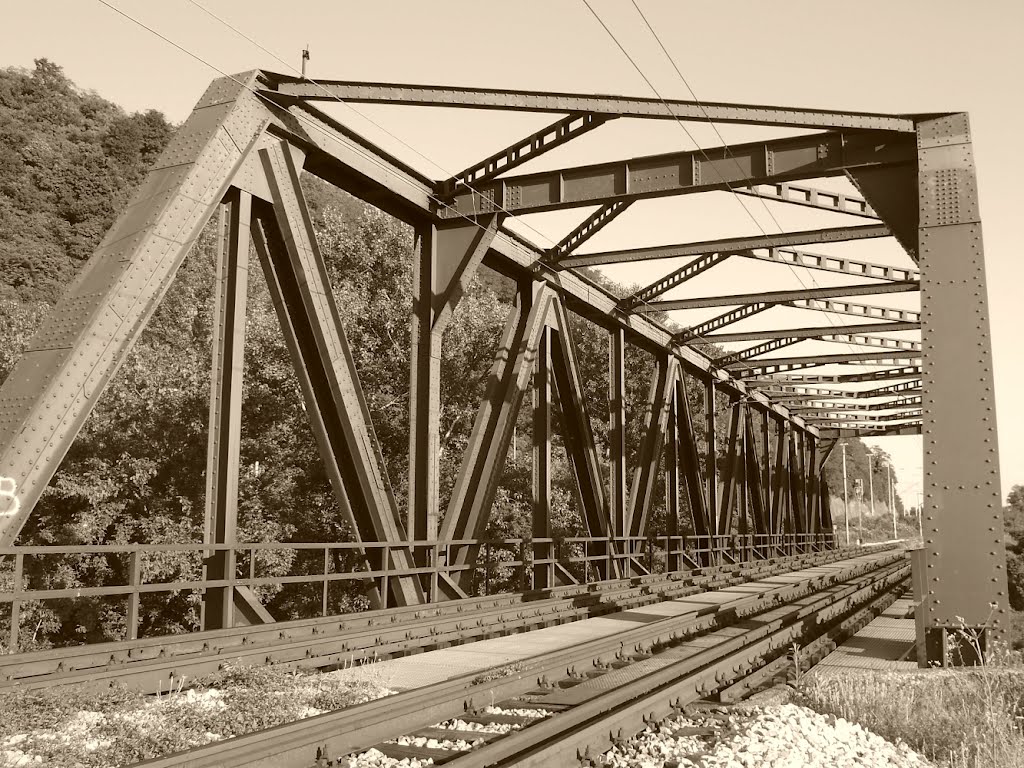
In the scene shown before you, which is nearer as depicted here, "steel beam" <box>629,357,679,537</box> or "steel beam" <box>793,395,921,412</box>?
"steel beam" <box>629,357,679,537</box>

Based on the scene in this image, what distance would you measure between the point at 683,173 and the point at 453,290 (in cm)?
403

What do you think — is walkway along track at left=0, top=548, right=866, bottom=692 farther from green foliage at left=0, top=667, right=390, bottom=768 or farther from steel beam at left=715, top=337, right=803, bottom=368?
steel beam at left=715, top=337, right=803, bottom=368

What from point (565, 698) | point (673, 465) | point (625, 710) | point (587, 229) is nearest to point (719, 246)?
point (587, 229)

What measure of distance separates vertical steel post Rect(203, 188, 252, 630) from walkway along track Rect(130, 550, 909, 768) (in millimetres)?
3584

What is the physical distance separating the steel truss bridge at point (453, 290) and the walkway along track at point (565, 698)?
252cm

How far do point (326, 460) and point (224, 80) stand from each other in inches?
191

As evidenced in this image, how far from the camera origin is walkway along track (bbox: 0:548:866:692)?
710cm

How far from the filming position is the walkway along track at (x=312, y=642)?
710cm

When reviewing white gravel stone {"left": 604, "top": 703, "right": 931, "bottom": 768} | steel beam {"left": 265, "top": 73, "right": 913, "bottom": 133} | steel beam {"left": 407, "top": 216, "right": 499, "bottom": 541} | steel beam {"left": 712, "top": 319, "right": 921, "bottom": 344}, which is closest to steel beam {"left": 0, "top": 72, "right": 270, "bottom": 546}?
steel beam {"left": 265, "top": 73, "right": 913, "bottom": 133}

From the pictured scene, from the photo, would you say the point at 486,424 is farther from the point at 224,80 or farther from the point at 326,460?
the point at 224,80

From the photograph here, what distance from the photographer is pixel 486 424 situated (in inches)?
607

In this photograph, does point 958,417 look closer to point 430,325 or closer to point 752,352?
point 430,325

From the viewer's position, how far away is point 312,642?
9141mm

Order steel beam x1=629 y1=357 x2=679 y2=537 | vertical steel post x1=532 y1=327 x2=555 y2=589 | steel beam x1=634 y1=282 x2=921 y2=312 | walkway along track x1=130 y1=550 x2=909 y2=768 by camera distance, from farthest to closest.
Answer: steel beam x1=629 y1=357 x2=679 y2=537, steel beam x1=634 y1=282 x2=921 y2=312, vertical steel post x1=532 y1=327 x2=555 y2=589, walkway along track x1=130 y1=550 x2=909 y2=768
